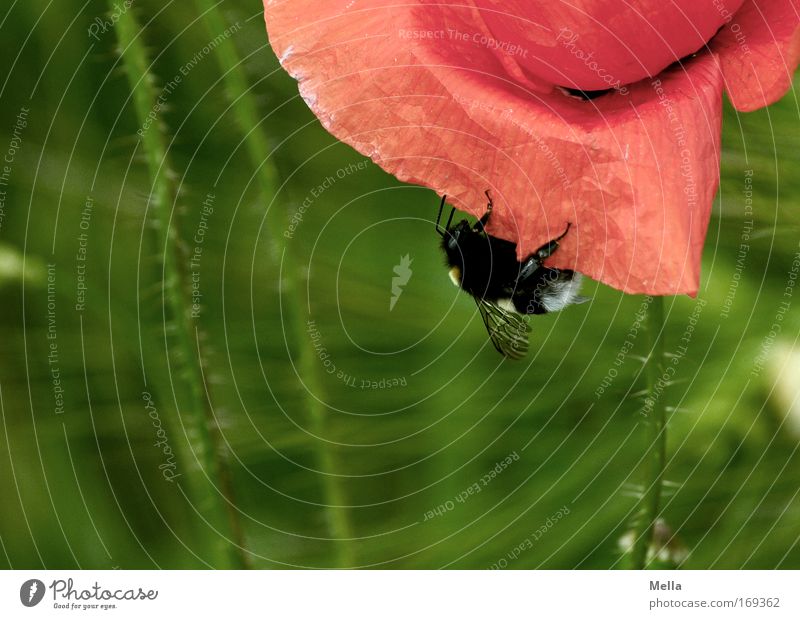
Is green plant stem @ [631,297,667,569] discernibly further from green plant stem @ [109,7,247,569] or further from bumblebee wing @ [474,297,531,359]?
green plant stem @ [109,7,247,569]

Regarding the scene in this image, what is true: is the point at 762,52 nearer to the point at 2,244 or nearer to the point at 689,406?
the point at 689,406

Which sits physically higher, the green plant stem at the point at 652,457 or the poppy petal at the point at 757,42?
the poppy petal at the point at 757,42

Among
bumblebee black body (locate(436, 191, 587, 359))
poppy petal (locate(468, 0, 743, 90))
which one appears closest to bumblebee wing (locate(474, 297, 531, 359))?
bumblebee black body (locate(436, 191, 587, 359))

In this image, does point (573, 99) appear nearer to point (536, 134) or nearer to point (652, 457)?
point (536, 134)

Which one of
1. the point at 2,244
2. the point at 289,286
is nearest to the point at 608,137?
the point at 289,286

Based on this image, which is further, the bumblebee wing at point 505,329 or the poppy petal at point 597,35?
the bumblebee wing at point 505,329

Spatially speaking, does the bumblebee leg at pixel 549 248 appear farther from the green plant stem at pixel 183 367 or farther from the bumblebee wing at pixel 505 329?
the green plant stem at pixel 183 367

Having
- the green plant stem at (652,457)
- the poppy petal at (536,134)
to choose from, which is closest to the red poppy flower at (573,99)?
the poppy petal at (536,134)
